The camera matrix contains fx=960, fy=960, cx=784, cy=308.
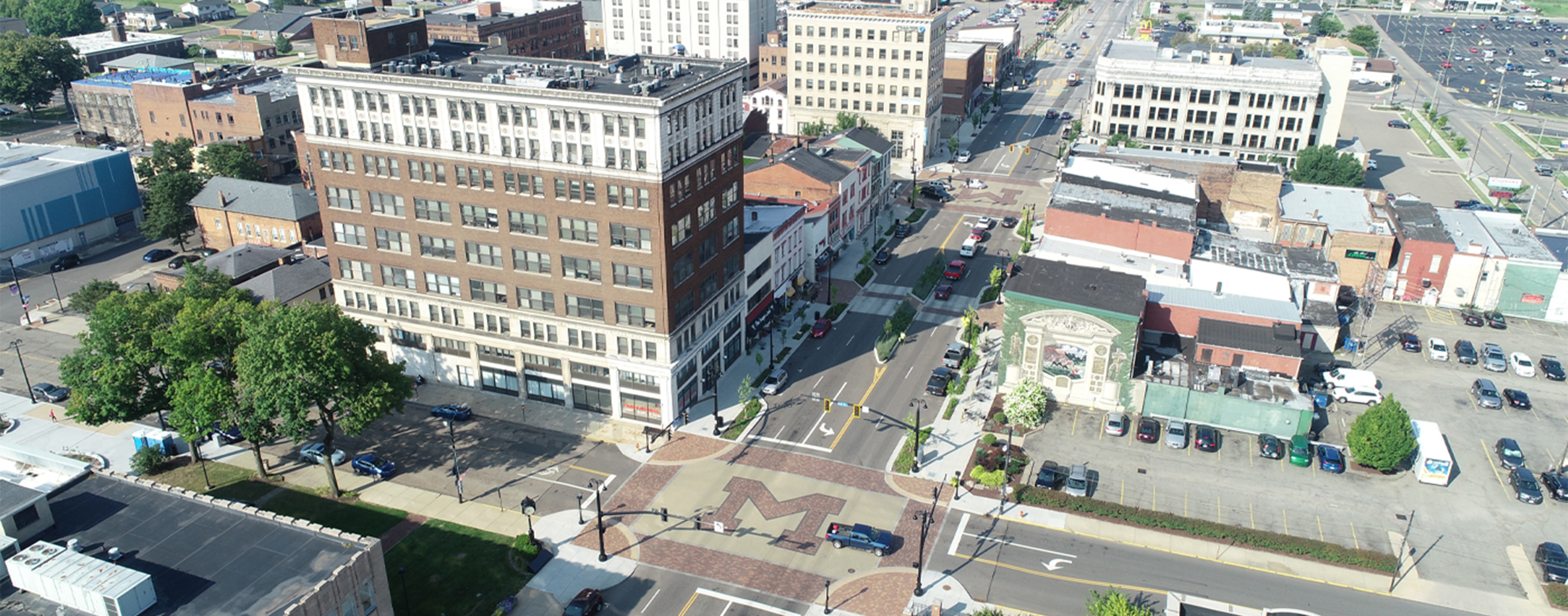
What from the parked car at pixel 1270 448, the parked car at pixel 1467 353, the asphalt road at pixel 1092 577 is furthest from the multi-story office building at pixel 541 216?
the parked car at pixel 1467 353

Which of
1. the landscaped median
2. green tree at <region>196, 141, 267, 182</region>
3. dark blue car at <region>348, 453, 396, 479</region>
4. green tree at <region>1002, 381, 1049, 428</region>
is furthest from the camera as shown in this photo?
green tree at <region>196, 141, 267, 182</region>

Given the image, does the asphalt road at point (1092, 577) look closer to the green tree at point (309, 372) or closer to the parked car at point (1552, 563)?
the parked car at point (1552, 563)

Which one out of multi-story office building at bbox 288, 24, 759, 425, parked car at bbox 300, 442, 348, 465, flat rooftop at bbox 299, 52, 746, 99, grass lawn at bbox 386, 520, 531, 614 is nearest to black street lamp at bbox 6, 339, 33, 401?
multi-story office building at bbox 288, 24, 759, 425

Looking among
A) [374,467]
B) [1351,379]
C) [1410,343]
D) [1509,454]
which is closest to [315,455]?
[374,467]

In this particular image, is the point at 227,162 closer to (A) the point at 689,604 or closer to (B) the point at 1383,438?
(A) the point at 689,604

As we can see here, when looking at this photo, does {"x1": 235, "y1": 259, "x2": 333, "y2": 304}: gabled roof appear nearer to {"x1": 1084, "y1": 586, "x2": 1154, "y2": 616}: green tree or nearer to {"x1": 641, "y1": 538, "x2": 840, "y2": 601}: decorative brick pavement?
{"x1": 641, "y1": 538, "x2": 840, "y2": 601}: decorative brick pavement

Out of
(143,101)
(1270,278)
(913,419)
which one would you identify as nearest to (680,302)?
(913,419)

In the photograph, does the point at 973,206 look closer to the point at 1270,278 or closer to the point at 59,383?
the point at 1270,278
